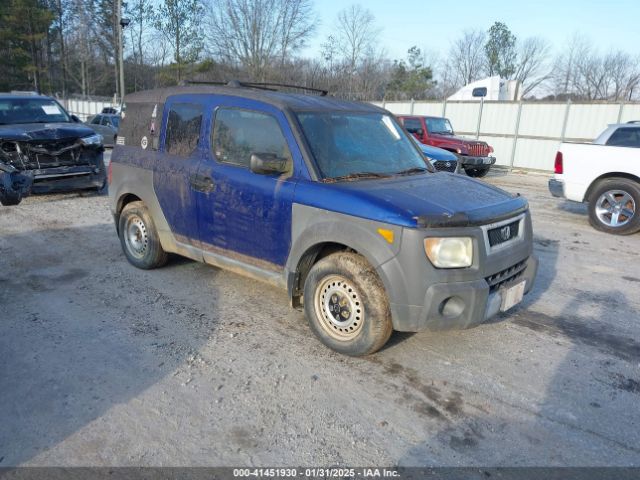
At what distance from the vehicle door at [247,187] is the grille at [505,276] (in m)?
1.61

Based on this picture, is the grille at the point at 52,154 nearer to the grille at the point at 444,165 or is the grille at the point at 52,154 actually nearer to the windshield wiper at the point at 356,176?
the windshield wiper at the point at 356,176

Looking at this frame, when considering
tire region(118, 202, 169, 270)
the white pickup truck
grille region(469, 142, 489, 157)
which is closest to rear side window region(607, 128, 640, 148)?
the white pickup truck

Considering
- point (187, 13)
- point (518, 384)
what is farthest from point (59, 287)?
point (187, 13)

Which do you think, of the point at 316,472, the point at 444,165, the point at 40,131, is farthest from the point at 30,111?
the point at 316,472

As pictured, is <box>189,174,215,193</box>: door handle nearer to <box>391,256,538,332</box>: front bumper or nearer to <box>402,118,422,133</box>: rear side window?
<box>391,256,538,332</box>: front bumper

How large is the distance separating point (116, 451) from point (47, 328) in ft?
6.36

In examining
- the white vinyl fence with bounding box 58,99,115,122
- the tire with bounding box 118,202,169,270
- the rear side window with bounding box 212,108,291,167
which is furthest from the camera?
the white vinyl fence with bounding box 58,99,115,122

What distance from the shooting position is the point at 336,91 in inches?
1516

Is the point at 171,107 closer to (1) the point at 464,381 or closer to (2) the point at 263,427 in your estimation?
(2) the point at 263,427

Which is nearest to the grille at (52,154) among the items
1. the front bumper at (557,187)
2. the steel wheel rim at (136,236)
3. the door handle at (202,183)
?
the steel wheel rim at (136,236)

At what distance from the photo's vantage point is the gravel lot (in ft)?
9.36

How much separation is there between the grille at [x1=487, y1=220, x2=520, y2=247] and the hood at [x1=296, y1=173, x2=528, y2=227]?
0.27ft

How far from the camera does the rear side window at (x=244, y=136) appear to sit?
166 inches

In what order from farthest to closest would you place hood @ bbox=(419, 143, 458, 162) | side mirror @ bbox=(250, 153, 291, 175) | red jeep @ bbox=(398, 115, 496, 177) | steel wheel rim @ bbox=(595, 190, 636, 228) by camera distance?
red jeep @ bbox=(398, 115, 496, 177) → hood @ bbox=(419, 143, 458, 162) → steel wheel rim @ bbox=(595, 190, 636, 228) → side mirror @ bbox=(250, 153, 291, 175)
